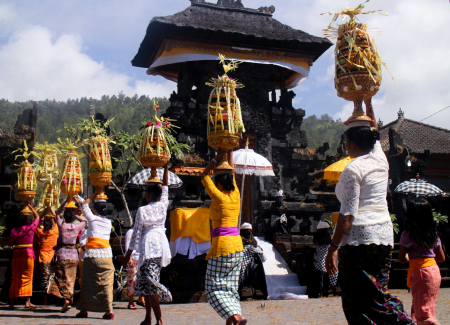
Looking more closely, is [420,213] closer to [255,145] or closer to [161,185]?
[161,185]

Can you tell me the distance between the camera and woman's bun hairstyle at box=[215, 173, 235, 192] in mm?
4805

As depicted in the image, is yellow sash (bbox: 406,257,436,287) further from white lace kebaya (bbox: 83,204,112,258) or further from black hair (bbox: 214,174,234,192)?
white lace kebaya (bbox: 83,204,112,258)

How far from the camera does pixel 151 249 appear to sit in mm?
5434

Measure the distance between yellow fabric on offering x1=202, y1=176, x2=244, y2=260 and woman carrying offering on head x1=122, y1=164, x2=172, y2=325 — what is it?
41.6 inches

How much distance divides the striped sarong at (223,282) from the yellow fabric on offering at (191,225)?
459 centimetres

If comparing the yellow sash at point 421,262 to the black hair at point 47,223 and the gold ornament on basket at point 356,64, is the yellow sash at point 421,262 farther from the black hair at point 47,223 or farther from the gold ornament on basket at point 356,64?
the black hair at point 47,223

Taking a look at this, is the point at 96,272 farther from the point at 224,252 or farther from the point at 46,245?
Answer: the point at 46,245

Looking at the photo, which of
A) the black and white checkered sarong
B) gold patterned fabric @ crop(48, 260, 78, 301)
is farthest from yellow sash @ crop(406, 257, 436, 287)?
gold patterned fabric @ crop(48, 260, 78, 301)

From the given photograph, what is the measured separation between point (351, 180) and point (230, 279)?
189 cm

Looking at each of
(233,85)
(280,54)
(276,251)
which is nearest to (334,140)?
(280,54)

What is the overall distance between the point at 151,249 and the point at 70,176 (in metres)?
2.43

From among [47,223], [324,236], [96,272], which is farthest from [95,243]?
[324,236]

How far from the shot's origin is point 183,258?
8.88 m

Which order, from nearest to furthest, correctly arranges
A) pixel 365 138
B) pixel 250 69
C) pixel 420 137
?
pixel 365 138 < pixel 250 69 < pixel 420 137
